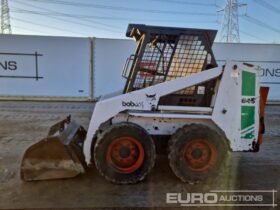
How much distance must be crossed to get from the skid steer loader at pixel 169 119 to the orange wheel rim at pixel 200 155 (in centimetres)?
1

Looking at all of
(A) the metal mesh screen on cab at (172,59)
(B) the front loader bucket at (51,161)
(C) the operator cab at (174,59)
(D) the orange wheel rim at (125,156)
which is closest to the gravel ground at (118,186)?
(B) the front loader bucket at (51,161)

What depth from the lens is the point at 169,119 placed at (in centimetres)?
423

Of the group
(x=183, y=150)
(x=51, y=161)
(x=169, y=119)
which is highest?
(x=169, y=119)

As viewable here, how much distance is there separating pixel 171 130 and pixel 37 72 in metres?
9.50

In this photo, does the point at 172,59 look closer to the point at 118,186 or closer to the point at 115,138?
the point at 115,138

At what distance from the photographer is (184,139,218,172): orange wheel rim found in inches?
162

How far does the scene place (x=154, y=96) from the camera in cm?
411

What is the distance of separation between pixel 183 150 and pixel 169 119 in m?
0.46

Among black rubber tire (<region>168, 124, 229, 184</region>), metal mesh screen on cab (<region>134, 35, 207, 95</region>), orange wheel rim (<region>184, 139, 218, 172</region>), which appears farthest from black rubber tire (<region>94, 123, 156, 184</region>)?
metal mesh screen on cab (<region>134, 35, 207, 95</region>)

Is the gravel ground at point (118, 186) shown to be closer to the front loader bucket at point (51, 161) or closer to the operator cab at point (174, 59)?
the front loader bucket at point (51, 161)

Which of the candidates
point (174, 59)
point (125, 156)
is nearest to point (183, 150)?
point (125, 156)

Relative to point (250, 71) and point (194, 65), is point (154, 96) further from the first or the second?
point (250, 71)

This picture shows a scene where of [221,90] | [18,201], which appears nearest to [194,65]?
[221,90]

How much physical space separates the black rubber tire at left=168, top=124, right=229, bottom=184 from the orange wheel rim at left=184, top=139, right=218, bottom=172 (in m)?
0.03
